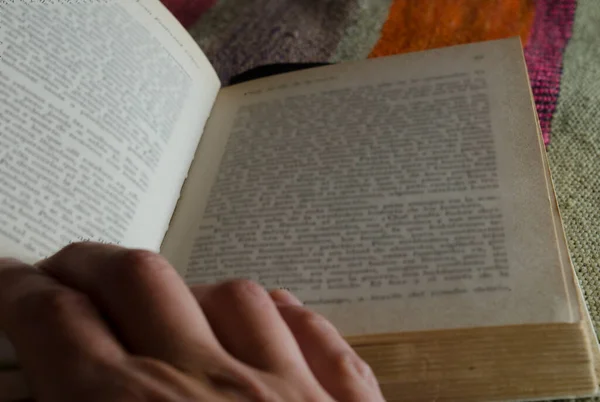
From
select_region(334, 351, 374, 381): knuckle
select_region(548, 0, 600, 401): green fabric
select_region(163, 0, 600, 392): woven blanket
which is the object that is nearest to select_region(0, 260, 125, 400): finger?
select_region(334, 351, 374, 381): knuckle

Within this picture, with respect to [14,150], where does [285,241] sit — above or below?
below

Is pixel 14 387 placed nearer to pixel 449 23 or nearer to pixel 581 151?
pixel 581 151

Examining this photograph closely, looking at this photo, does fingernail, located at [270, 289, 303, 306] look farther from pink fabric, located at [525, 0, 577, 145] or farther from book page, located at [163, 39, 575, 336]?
pink fabric, located at [525, 0, 577, 145]

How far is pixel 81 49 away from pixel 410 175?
12.1 inches

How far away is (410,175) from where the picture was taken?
1.65 feet

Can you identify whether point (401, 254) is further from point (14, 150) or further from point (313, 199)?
point (14, 150)

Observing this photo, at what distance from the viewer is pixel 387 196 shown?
0.49 m

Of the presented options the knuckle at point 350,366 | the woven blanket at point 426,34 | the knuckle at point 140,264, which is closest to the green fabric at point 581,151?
the woven blanket at point 426,34

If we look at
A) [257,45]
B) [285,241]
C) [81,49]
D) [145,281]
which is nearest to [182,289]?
[145,281]

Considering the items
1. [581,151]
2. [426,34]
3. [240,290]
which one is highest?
[240,290]

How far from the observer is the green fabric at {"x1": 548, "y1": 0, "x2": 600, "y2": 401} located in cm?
48

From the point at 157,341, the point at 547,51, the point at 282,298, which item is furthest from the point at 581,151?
the point at 157,341

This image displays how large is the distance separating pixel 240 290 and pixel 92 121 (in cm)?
28

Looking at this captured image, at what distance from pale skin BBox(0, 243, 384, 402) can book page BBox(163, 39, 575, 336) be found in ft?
0.42
